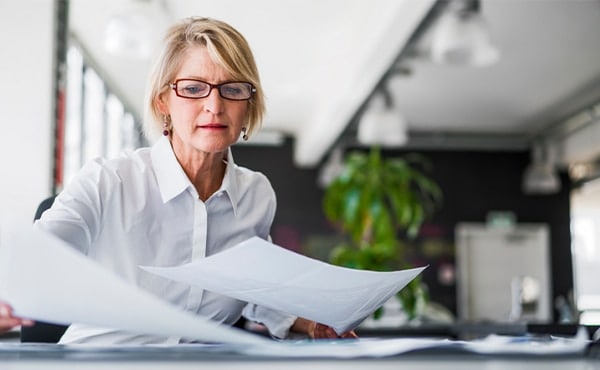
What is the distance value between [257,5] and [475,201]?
6691 mm

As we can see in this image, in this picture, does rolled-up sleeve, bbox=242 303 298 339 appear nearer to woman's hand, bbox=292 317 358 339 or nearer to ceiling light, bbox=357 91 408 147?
woman's hand, bbox=292 317 358 339

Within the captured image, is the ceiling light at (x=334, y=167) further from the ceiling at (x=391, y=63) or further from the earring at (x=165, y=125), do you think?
the earring at (x=165, y=125)

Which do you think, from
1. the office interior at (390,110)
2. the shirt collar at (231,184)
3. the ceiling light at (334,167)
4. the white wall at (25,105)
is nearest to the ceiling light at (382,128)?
the office interior at (390,110)

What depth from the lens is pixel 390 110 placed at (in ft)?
25.0

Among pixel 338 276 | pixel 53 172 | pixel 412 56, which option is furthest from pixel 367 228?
pixel 338 276

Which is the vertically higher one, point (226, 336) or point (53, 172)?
point (53, 172)

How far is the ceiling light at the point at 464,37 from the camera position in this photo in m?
4.58

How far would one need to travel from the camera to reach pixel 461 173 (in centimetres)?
1230

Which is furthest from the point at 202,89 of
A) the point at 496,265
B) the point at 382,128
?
the point at 496,265

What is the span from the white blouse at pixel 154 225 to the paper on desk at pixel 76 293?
49 cm

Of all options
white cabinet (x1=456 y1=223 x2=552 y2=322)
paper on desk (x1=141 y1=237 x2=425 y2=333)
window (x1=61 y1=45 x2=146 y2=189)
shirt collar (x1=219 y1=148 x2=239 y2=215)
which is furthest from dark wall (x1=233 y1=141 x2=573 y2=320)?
paper on desk (x1=141 y1=237 x2=425 y2=333)

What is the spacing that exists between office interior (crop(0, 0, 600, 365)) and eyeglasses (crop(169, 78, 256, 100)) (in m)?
0.53

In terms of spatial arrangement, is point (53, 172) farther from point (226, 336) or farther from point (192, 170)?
point (226, 336)

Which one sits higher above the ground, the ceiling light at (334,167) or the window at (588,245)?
the ceiling light at (334,167)
